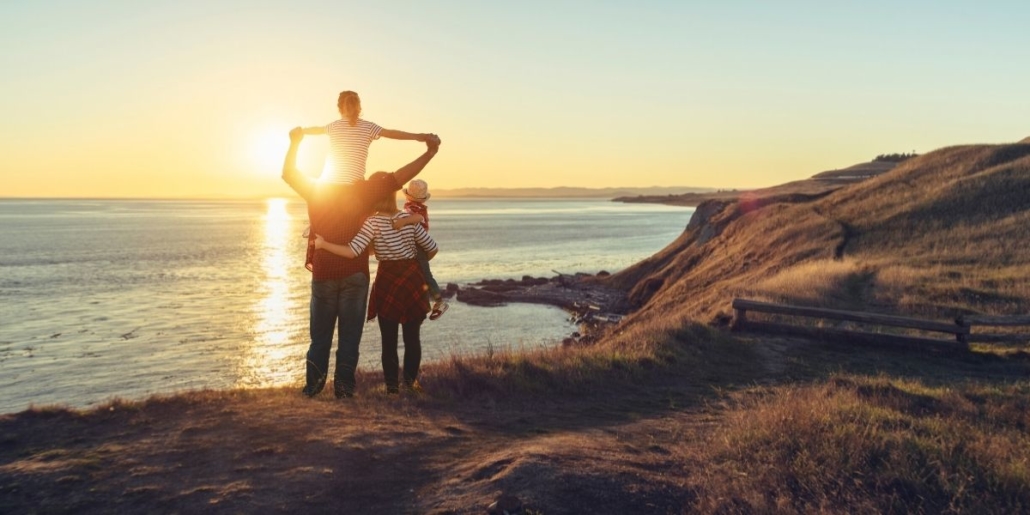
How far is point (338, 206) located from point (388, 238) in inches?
27.5

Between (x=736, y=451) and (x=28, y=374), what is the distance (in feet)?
71.4

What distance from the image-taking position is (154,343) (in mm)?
25484

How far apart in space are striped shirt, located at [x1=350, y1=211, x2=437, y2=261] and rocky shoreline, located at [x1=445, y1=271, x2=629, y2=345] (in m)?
20.3

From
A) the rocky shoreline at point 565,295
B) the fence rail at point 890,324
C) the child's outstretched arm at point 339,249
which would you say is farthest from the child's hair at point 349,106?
the rocky shoreline at point 565,295

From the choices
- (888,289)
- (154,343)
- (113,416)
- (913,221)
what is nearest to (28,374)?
(154,343)

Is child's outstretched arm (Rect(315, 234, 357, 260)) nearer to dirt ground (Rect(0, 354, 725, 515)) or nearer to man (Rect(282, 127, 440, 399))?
man (Rect(282, 127, 440, 399))

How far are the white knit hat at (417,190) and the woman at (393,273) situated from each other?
0.22 m

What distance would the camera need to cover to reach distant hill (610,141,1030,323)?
687 inches

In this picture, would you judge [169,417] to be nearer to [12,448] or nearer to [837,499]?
[12,448]

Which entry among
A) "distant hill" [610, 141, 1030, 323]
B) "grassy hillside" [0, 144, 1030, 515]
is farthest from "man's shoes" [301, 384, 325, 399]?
"distant hill" [610, 141, 1030, 323]

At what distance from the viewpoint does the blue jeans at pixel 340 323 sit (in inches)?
336

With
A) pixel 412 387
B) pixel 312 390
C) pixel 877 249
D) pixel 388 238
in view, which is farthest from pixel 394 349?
pixel 877 249

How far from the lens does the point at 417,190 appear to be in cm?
847

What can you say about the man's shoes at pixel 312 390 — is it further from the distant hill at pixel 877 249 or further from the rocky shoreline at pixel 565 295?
the rocky shoreline at pixel 565 295
